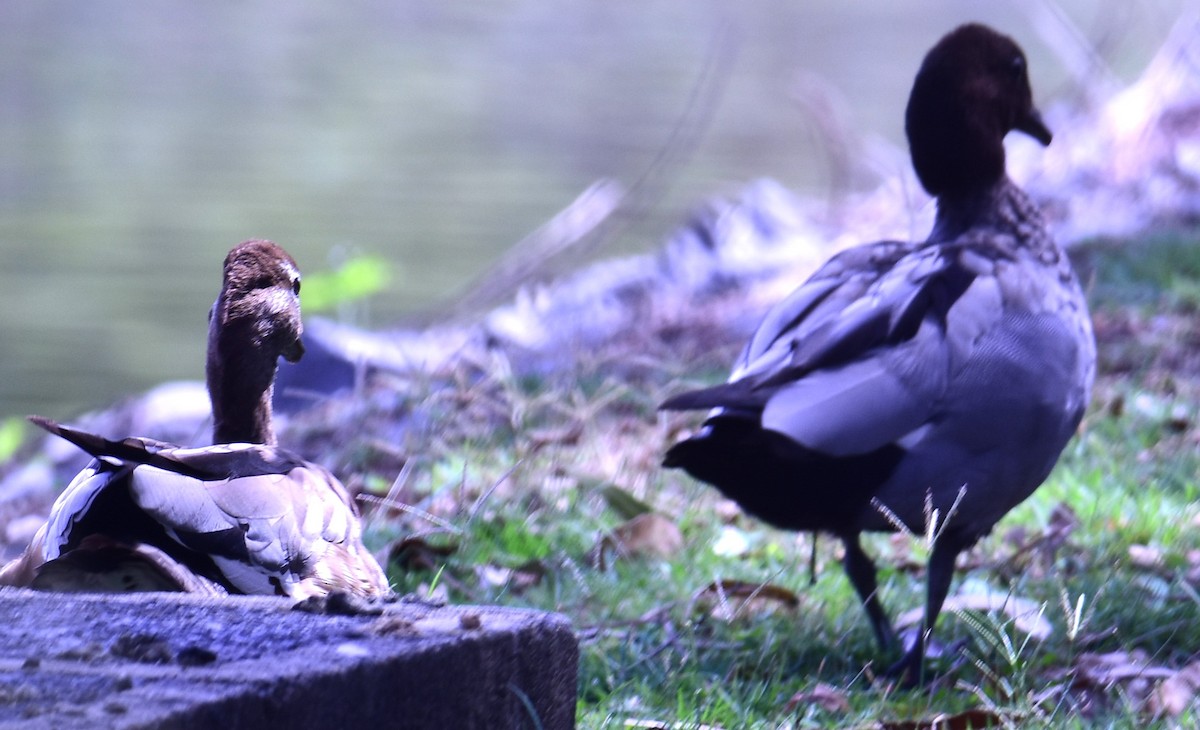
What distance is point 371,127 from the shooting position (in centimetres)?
1594

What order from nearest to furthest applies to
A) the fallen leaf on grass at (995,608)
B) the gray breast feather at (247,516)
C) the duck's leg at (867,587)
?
the gray breast feather at (247,516), the fallen leaf on grass at (995,608), the duck's leg at (867,587)

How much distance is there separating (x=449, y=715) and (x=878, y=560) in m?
2.30

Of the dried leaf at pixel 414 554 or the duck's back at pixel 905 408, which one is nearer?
the duck's back at pixel 905 408

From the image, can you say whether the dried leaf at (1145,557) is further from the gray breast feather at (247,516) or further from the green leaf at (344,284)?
the green leaf at (344,284)

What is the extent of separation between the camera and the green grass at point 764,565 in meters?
2.91

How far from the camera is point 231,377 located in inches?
117

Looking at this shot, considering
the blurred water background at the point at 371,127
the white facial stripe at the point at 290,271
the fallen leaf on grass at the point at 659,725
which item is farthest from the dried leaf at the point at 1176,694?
the blurred water background at the point at 371,127

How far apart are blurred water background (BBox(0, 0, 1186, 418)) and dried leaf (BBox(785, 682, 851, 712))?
3904mm

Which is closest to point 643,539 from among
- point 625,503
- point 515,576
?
point 625,503

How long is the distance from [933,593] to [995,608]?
0.82ft

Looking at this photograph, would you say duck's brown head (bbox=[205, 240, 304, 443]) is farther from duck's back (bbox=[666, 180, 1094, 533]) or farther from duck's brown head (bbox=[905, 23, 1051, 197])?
duck's brown head (bbox=[905, 23, 1051, 197])

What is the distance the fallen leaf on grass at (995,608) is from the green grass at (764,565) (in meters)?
0.03

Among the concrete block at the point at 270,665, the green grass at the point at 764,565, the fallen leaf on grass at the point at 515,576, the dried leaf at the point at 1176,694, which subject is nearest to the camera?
the concrete block at the point at 270,665

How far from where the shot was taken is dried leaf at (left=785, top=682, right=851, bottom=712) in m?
2.86
